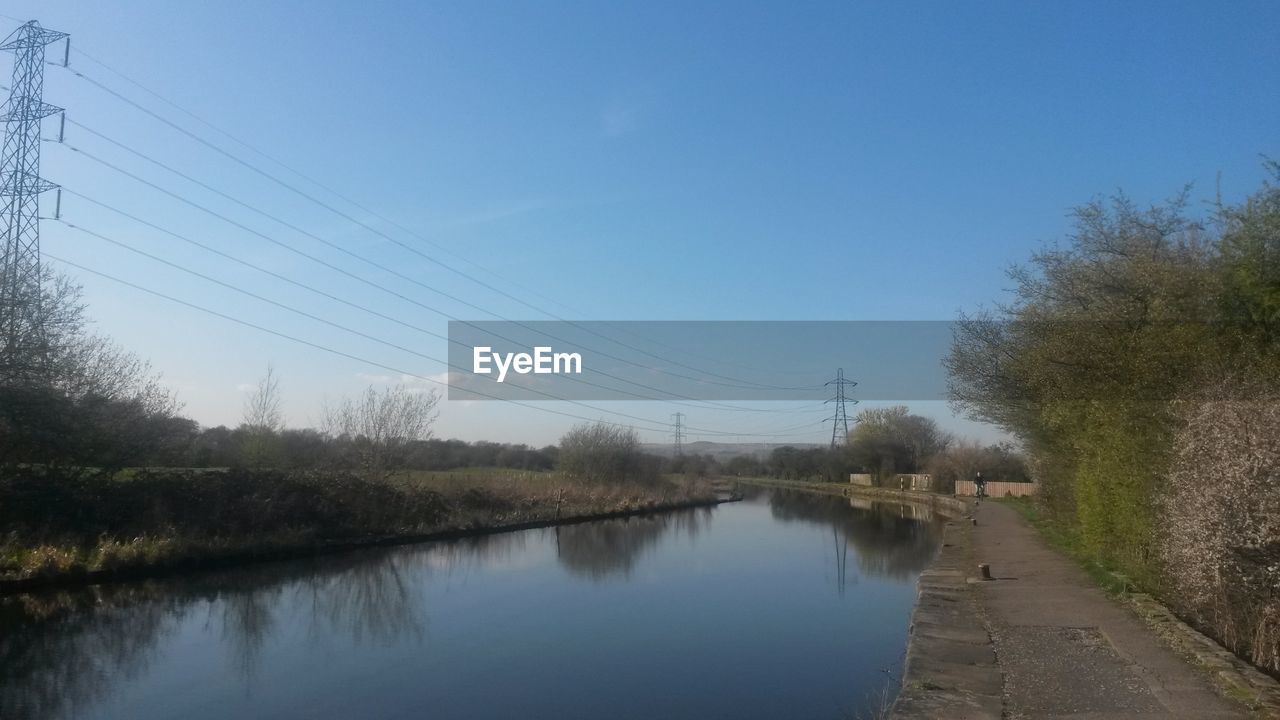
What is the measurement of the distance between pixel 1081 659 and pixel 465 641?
686cm

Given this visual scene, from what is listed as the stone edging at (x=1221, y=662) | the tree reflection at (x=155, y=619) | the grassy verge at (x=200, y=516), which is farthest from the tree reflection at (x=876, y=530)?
Result: the grassy verge at (x=200, y=516)

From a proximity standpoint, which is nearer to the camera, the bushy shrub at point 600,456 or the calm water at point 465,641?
the calm water at point 465,641

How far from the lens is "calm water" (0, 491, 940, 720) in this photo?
27.0ft

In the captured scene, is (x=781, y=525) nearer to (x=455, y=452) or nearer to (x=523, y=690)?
(x=523, y=690)

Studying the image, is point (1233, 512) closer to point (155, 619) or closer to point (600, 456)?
point (155, 619)

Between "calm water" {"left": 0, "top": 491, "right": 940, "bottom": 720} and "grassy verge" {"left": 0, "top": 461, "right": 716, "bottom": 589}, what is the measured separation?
980 mm

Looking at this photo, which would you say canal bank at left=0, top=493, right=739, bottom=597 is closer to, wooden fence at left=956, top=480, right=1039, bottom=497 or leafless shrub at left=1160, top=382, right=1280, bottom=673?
leafless shrub at left=1160, top=382, right=1280, bottom=673

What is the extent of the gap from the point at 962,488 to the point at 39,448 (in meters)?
44.2

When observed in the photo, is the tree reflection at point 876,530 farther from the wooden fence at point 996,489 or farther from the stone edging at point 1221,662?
the stone edging at point 1221,662

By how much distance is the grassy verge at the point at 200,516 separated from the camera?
1553 centimetres

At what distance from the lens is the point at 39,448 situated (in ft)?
55.1

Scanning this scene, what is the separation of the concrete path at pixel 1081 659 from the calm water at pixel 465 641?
1.43 m

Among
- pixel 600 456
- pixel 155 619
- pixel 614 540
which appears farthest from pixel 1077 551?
pixel 600 456

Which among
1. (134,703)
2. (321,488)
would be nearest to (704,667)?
(134,703)
